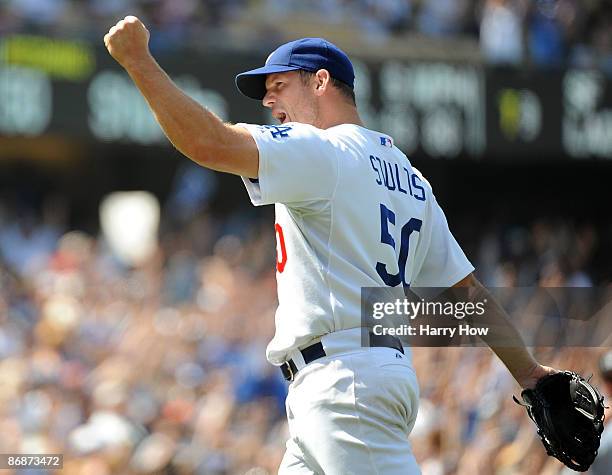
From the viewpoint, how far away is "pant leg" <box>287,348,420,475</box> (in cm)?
352

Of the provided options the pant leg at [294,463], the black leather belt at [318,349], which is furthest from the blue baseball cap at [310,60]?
the pant leg at [294,463]

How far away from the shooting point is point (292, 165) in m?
3.46

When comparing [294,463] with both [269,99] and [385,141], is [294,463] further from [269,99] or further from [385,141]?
[269,99]

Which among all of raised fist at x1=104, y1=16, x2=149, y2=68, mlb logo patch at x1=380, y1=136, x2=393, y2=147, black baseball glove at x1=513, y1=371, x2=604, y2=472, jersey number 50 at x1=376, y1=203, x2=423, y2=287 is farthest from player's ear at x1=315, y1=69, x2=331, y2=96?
black baseball glove at x1=513, y1=371, x2=604, y2=472

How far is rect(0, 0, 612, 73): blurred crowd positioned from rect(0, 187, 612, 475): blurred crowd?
7.40 feet

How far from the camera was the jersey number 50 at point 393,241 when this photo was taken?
3693 millimetres

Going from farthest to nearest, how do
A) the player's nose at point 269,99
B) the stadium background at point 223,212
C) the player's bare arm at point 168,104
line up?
the stadium background at point 223,212, the player's nose at point 269,99, the player's bare arm at point 168,104

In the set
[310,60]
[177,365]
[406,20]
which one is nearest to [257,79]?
[310,60]

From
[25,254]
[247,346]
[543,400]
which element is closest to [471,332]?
[543,400]

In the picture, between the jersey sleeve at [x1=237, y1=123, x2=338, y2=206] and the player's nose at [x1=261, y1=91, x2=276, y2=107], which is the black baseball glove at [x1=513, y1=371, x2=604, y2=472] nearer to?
the jersey sleeve at [x1=237, y1=123, x2=338, y2=206]

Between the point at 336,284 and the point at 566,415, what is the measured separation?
3.27 ft

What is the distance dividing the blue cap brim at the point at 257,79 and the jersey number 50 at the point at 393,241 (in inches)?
22.3

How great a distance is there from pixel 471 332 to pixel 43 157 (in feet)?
38.6

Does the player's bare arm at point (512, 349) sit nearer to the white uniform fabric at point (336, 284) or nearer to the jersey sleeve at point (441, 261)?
the jersey sleeve at point (441, 261)
